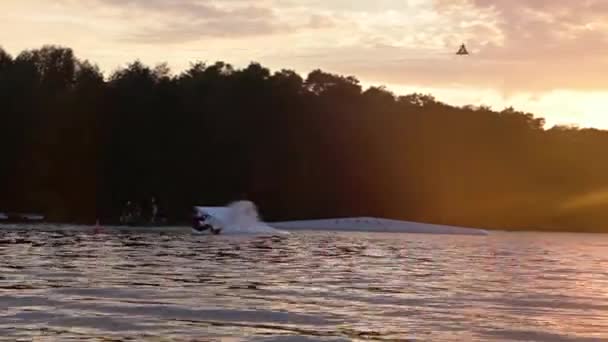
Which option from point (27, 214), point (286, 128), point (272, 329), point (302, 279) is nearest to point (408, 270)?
point (302, 279)

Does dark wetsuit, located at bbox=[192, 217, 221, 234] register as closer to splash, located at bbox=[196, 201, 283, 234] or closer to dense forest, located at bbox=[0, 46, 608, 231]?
splash, located at bbox=[196, 201, 283, 234]

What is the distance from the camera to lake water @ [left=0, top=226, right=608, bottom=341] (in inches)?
627

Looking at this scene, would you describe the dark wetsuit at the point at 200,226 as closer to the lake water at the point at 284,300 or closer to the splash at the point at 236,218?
the splash at the point at 236,218

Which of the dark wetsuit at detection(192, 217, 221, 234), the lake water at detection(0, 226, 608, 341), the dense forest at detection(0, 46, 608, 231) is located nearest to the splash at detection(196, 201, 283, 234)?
the dark wetsuit at detection(192, 217, 221, 234)

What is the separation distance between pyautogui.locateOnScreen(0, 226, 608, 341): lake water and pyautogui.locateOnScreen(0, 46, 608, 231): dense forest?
63.4 meters

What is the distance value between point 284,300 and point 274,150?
90.1 m

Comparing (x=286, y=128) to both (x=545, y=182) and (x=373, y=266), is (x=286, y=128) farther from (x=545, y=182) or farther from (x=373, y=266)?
(x=373, y=266)

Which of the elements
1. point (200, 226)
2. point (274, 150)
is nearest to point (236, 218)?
point (200, 226)

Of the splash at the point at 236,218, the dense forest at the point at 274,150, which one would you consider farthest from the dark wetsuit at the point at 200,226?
the dense forest at the point at 274,150

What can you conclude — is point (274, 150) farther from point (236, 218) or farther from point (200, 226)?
point (200, 226)

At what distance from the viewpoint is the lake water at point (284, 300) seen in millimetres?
15914

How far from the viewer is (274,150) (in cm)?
11069

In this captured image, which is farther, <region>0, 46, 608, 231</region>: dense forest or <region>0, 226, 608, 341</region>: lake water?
<region>0, 46, 608, 231</region>: dense forest

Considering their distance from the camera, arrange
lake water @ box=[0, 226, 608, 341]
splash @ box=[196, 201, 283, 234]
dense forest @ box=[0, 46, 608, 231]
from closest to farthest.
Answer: lake water @ box=[0, 226, 608, 341] < splash @ box=[196, 201, 283, 234] < dense forest @ box=[0, 46, 608, 231]
